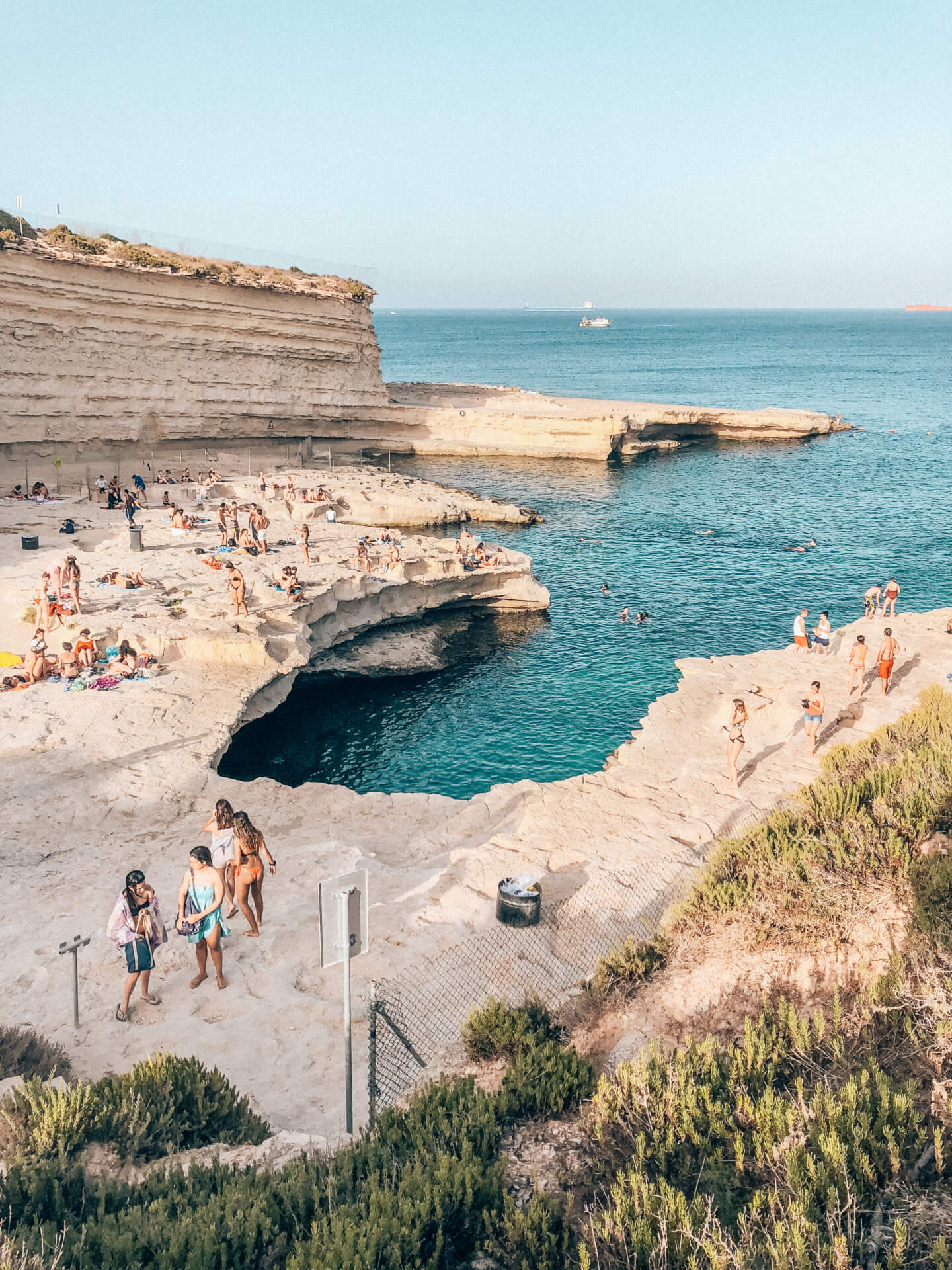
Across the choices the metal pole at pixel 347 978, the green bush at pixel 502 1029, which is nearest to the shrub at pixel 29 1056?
the metal pole at pixel 347 978

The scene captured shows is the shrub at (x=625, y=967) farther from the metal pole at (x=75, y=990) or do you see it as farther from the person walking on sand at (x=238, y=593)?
the person walking on sand at (x=238, y=593)

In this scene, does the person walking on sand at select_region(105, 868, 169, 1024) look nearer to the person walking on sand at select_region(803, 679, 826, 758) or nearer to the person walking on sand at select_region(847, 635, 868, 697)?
the person walking on sand at select_region(803, 679, 826, 758)

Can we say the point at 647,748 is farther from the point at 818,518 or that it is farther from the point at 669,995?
the point at 818,518

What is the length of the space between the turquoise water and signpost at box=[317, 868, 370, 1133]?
44.1 feet

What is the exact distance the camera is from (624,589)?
117ft

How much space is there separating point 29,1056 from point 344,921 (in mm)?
4173

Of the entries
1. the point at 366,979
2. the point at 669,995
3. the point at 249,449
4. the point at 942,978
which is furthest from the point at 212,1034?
the point at 249,449

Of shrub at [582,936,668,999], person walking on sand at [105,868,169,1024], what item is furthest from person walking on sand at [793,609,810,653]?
person walking on sand at [105,868,169,1024]

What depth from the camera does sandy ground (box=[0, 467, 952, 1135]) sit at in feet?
33.2

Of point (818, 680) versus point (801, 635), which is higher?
point (801, 635)

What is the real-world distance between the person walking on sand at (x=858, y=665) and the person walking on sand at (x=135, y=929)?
607 inches

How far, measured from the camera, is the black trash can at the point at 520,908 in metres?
11.5

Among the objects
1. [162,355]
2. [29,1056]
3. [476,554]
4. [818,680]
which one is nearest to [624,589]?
[476,554]

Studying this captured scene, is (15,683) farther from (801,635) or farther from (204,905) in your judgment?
(801,635)
